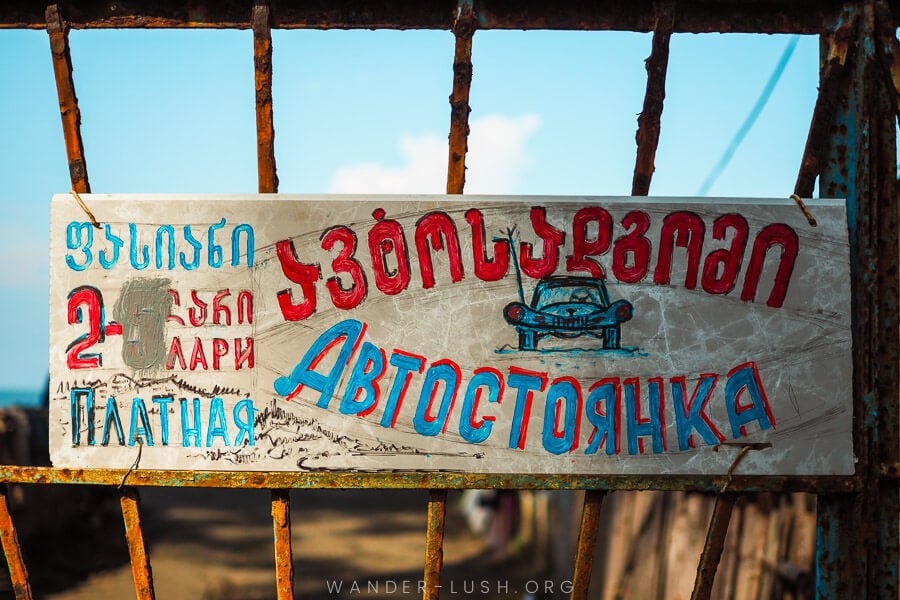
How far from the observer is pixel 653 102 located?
326 centimetres

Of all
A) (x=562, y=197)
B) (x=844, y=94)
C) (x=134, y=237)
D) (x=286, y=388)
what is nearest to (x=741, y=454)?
(x=562, y=197)

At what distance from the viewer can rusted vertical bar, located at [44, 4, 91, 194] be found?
3.30 metres

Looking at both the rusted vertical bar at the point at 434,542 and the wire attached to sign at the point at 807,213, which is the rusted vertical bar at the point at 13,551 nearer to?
the rusted vertical bar at the point at 434,542

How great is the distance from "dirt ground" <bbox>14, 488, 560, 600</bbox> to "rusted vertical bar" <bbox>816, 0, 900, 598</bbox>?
20.5ft

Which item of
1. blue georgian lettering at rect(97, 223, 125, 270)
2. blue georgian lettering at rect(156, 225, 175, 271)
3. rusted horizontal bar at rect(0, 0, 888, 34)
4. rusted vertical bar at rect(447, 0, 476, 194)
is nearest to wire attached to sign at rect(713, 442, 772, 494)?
rusted vertical bar at rect(447, 0, 476, 194)

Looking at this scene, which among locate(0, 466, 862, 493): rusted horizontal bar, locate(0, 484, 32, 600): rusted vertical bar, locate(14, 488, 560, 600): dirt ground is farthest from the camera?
locate(14, 488, 560, 600): dirt ground

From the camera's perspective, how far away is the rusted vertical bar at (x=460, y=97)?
3.26 m

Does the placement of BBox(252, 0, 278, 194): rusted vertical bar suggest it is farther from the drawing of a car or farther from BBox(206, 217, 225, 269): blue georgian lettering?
the drawing of a car

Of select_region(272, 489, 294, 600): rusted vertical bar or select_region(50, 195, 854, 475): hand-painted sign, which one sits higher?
select_region(50, 195, 854, 475): hand-painted sign

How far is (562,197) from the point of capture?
325cm

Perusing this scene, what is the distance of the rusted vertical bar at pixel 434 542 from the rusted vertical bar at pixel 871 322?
162cm

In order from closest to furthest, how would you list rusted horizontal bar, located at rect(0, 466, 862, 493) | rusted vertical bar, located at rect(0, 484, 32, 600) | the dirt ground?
rusted horizontal bar, located at rect(0, 466, 862, 493), rusted vertical bar, located at rect(0, 484, 32, 600), the dirt ground

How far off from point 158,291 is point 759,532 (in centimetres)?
404

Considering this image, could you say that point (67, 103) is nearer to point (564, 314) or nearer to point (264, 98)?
point (264, 98)
